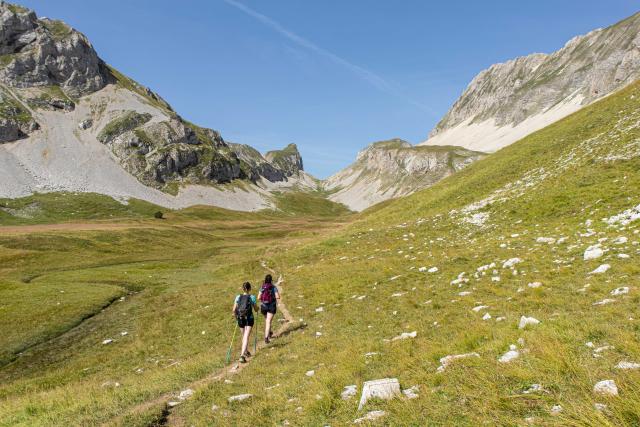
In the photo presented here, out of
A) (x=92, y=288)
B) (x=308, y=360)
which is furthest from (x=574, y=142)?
(x=92, y=288)

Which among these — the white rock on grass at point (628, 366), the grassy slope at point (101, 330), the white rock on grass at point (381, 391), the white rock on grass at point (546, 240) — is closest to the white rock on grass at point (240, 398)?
the grassy slope at point (101, 330)

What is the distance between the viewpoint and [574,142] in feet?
140

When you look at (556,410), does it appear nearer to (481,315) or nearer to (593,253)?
(481,315)

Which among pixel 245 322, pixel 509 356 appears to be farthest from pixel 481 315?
pixel 245 322

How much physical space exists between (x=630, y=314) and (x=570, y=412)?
6934 mm

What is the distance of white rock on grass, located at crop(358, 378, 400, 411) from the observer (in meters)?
8.42

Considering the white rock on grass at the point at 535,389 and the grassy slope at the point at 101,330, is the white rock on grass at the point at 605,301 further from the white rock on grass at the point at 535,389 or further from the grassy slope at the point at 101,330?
the grassy slope at the point at 101,330

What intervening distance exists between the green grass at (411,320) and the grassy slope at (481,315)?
64 millimetres

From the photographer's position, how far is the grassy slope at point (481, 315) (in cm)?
705

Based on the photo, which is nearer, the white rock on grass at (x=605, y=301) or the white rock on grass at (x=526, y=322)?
the white rock on grass at (x=526, y=322)

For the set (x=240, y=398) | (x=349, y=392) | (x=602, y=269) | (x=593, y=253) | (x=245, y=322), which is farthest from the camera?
(x=245, y=322)

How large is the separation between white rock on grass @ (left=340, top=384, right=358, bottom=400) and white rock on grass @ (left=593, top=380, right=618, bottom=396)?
5.12m

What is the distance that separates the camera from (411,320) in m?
16.5

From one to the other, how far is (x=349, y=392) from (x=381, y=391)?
1.30 metres
